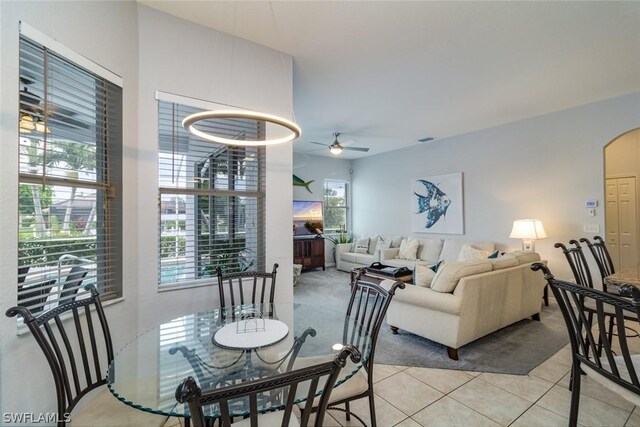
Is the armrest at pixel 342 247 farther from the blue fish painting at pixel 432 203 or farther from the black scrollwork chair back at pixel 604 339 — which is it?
the black scrollwork chair back at pixel 604 339

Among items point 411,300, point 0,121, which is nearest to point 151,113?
point 0,121

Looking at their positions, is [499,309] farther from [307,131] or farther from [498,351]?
[307,131]

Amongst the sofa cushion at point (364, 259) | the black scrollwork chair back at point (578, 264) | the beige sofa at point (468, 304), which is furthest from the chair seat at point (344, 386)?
the sofa cushion at point (364, 259)

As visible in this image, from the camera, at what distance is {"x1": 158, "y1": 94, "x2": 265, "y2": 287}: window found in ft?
7.73

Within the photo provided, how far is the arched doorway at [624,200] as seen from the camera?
17.1 feet

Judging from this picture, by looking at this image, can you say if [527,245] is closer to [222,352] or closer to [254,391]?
[222,352]

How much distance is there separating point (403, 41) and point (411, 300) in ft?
8.52

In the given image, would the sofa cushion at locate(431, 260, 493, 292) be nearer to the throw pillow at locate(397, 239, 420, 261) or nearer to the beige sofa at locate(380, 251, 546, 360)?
the beige sofa at locate(380, 251, 546, 360)

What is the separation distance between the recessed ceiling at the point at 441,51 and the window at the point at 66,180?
999mm

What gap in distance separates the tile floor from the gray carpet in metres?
0.13

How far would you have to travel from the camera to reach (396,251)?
6.45 metres

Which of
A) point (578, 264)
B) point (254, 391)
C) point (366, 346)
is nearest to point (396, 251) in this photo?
point (578, 264)

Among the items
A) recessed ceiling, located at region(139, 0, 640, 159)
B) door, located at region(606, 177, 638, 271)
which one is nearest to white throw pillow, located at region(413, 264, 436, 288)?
recessed ceiling, located at region(139, 0, 640, 159)

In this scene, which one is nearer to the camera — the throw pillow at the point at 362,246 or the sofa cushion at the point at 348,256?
the sofa cushion at the point at 348,256
